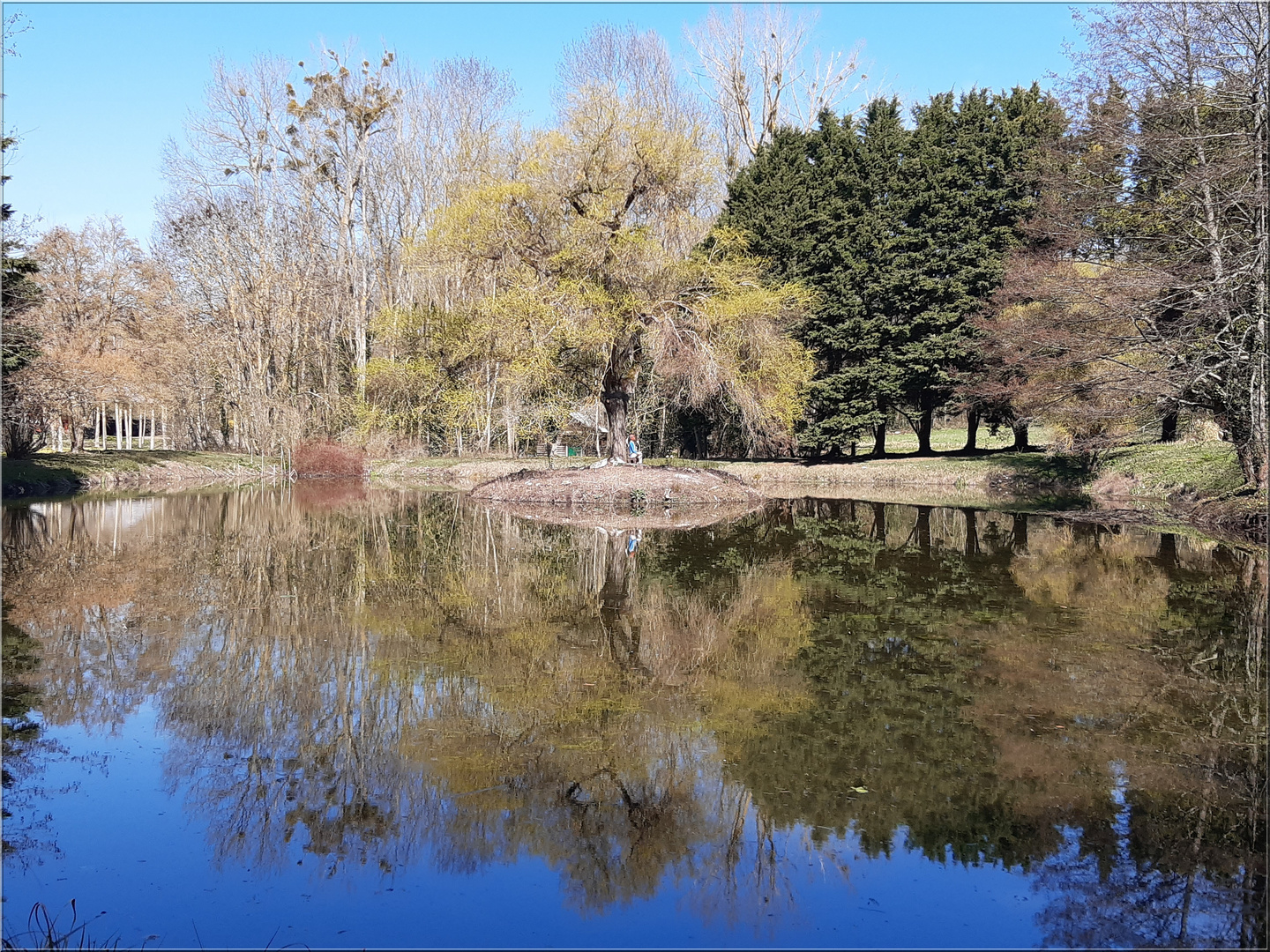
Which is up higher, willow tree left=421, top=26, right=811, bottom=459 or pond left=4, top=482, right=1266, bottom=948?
willow tree left=421, top=26, right=811, bottom=459

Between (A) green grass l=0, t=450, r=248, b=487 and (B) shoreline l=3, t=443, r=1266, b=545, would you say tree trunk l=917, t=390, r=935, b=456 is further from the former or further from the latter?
(A) green grass l=0, t=450, r=248, b=487

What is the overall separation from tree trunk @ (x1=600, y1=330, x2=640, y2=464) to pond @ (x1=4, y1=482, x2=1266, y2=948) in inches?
558

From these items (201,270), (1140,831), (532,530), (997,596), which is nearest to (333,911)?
(1140,831)

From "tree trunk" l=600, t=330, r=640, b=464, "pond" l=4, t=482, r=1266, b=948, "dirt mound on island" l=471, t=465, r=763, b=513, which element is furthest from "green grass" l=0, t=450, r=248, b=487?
"pond" l=4, t=482, r=1266, b=948

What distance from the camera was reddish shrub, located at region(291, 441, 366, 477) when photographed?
35812 mm

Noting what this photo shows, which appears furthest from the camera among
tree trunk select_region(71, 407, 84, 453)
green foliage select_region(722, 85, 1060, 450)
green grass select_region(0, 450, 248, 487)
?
green foliage select_region(722, 85, 1060, 450)

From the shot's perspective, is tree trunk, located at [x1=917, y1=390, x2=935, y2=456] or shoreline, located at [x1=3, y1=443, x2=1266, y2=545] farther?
tree trunk, located at [x1=917, y1=390, x2=935, y2=456]

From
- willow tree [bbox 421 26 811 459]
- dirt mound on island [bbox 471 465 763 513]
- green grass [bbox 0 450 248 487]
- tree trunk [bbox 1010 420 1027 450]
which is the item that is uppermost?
willow tree [bbox 421 26 811 459]

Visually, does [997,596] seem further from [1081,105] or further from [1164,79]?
[1081,105]

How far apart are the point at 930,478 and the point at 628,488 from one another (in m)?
11.4

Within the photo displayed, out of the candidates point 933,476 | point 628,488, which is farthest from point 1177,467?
point 628,488

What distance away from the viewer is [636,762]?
559 cm

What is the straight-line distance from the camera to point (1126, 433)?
25000 mm

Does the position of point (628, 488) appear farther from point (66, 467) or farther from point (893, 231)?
point (66, 467)
